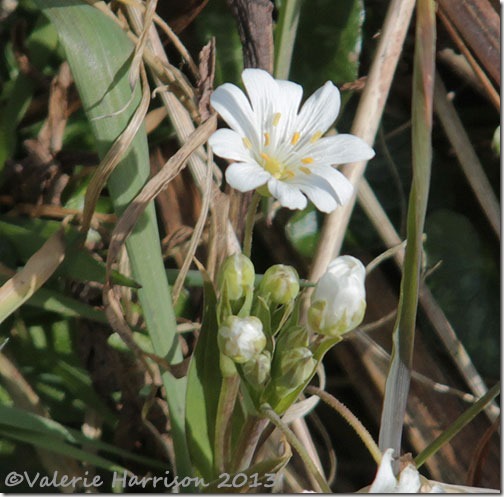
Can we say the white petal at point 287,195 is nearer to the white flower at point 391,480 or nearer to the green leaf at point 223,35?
the white flower at point 391,480

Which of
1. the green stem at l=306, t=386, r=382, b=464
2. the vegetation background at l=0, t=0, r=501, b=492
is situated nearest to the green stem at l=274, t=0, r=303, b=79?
the vegetation background at l=0, t=0, r=501, b=492

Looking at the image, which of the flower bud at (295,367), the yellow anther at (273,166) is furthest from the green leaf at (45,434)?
the yellow anther at (273,166)

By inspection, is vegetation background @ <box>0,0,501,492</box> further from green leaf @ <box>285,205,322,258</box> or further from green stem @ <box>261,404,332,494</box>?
green stem @ <box>261,404,332,494</box>

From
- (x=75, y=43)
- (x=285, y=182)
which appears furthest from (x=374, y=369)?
(x=75, y=43)

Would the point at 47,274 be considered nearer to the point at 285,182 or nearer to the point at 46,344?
the point at 46,344

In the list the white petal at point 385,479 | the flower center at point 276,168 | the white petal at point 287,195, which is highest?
the white petal at point 287,195

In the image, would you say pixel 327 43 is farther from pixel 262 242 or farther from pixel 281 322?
pixel 281 322
